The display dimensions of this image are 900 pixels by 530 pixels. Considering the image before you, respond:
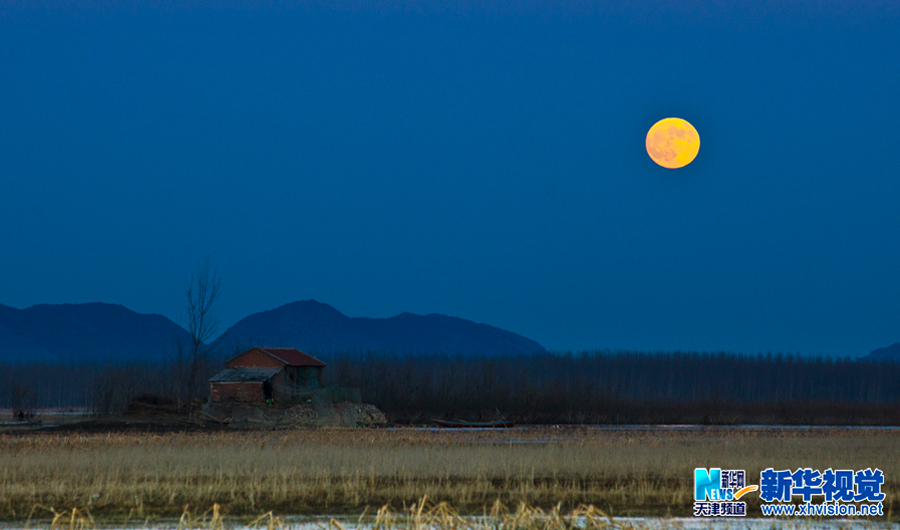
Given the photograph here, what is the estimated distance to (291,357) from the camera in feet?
155

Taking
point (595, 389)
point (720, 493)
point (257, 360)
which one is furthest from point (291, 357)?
Result: point (720, 493)

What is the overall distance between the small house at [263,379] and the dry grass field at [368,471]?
1327 centimetres

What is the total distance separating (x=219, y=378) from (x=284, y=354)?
436 cm

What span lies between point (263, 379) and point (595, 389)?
22.8 metres

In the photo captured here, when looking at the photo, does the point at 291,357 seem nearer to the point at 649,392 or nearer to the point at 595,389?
the point at 595,389

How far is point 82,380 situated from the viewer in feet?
224

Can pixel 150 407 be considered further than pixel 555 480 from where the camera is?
Yes

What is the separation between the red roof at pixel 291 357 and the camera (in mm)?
45625

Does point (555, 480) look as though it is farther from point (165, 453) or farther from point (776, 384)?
point (776, 384)

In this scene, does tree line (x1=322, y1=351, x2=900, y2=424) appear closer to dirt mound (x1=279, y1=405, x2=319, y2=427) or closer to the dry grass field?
dirt mound (x1=279, y1=405, x2=319, y2=427)

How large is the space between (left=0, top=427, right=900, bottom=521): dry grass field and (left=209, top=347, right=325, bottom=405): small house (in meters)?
13.3

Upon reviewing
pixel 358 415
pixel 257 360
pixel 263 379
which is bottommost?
pixel 358 415

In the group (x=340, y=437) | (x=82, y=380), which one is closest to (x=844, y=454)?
(x=340, y=437)

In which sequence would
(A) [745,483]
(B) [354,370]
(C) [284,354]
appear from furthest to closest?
(B) [354,370] → (C) [284,354] → (A) [745,483]
